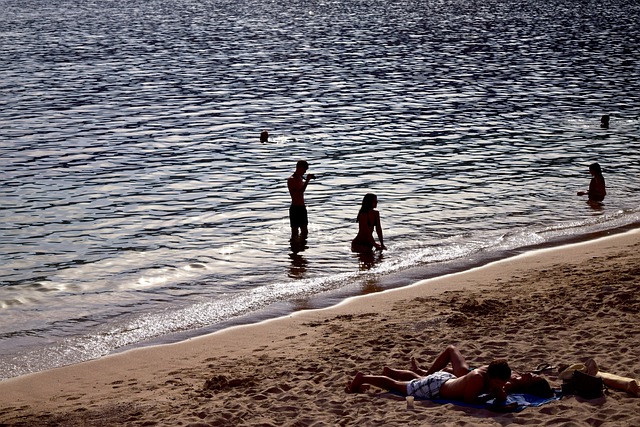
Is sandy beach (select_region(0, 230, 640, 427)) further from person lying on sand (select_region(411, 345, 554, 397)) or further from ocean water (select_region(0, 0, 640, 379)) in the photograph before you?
ocean water (select_region(0, 0, 640, 379))

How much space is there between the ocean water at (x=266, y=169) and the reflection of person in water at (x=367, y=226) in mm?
409

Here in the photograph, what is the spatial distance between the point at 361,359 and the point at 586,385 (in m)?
3.23

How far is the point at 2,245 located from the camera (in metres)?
19.9

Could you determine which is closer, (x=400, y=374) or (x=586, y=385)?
(x=586, y=385)

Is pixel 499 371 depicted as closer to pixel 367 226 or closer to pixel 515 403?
pixel 515 403

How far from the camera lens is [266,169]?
87.9 ft

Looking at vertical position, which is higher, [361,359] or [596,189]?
[596,189]

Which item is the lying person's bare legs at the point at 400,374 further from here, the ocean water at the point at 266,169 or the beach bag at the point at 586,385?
the ocean water at the point at 266,169

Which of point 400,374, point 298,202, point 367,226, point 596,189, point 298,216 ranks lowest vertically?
point 400,374

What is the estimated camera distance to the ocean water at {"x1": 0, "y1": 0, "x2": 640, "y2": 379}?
16984 millimetres

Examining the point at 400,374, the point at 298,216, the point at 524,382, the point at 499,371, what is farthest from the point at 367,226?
the point at 499,371

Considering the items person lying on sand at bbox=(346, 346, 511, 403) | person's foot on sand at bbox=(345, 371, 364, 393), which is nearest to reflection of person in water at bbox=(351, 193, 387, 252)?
person lying on sand at bbox=(346, 346, 511, 403)

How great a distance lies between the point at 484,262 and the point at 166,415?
9073 mm

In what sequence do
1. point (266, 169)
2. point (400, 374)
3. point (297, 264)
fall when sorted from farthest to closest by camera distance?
point (266, 169) → point (297, 264) → point (400, 374)
